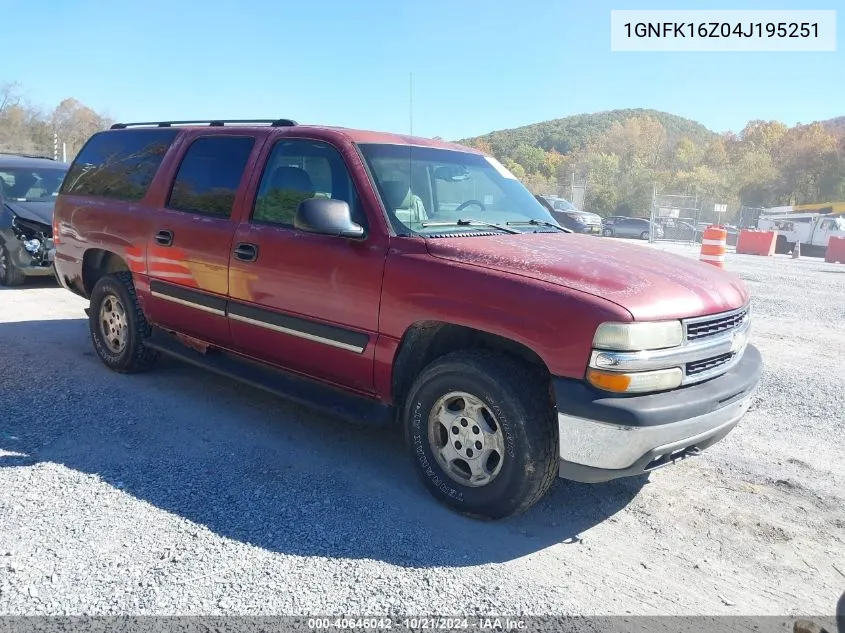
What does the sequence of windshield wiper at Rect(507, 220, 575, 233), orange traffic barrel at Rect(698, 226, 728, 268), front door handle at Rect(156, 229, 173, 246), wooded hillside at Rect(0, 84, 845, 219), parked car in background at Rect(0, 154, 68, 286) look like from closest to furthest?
windshield wiper at Rect(507, 220, 575, 233) < front door handle at Rect(156, 229, 173, 246) < parked car in background at Rect(0, 154, 68, 286) < orange traffic barrel at Rect(698, 226, 728, 268) < wooded hillside at Rect(0, 84, 845, 219)

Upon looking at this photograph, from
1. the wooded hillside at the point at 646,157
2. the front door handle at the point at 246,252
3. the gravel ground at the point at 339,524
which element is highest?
the wooded hillside at the point at 646,157

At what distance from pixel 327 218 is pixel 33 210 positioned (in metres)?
7.44

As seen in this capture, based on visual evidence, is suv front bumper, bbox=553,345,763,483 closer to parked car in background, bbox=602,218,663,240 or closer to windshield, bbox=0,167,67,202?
windshield, bbox=0,167,67,202

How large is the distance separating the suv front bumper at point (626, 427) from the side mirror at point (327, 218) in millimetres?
1402

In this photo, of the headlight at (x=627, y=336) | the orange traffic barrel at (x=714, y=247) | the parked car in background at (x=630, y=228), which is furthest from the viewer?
the parked car in background at (x=630, y=228)

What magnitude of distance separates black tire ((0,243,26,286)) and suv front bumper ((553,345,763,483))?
8.56 metres

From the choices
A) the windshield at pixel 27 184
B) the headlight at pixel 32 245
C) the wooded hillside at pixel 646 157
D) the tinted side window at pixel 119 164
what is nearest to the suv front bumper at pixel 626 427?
the tinted side window at pixel 119 164

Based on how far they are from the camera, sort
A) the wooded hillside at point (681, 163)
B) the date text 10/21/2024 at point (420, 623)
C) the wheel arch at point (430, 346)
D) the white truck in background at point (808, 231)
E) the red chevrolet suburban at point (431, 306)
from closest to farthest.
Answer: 1. the date text 10/21/2024 at point (420, 623)
2. the red chevrolet suburban at point (431, 306)
3. the wheel arch at point (430, 346)
4. the white truck in background at point (808, 231)
5. the wooded hillside at point (681, 163)

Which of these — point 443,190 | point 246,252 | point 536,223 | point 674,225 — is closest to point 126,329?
point 246,252

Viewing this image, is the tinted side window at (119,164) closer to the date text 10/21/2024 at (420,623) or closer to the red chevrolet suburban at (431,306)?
the red chevrolet suburban at (431,306)

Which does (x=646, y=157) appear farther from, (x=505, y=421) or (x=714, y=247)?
(x=505, y=421)

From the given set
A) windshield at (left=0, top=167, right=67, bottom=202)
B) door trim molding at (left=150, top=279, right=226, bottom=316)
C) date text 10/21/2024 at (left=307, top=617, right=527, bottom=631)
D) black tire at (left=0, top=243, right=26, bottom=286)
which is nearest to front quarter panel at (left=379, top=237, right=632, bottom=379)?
date text 10/21/2024 at (left=307, top=617, right=527, bottom=631)

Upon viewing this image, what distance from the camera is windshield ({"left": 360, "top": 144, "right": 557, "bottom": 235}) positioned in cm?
385

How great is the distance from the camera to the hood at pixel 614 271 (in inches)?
→ 121
